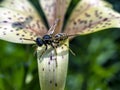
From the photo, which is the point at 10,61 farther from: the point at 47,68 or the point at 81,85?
the point at 47,68

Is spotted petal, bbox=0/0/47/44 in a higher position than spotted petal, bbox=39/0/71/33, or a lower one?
higher

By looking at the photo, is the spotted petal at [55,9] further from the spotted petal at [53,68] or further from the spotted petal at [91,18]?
the spotted petal at [53,68]

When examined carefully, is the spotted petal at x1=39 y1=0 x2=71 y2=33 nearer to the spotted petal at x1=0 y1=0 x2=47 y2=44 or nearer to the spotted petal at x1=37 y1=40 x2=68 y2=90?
the spotted petal at x1=0 y1=0 x2=47 y2=44

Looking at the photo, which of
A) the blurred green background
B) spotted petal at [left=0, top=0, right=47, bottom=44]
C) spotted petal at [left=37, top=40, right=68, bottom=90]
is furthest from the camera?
the blurred green background

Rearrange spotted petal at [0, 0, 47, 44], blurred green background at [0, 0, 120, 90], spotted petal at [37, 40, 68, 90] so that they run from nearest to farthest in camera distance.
Answer: spotted petal at [37, 40, 68, 90] < spotted petal at [0, 0, 47, 44] < blurred green background at [0, 0, 120, 90]

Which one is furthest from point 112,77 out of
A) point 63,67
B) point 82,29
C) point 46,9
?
point 63,67

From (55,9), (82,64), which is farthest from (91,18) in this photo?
(82,64)

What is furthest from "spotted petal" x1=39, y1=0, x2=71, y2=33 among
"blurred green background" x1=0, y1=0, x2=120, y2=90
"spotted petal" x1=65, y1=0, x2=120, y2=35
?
"blurred green background" x1=0, y1=0, x2=120, y2=90
